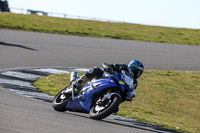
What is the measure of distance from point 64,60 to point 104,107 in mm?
9376

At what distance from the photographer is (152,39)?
2627cm

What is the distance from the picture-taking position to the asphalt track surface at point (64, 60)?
5.84 m

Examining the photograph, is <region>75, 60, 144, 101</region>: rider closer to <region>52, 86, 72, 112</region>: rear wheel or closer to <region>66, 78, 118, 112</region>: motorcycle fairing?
<region>66, 78, 118, 112</region>: motorcycle fairing

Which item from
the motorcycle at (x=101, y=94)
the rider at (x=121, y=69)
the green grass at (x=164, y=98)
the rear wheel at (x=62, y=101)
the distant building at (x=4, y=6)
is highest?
the distant building at (x=4, y=6)

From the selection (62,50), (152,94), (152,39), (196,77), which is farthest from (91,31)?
(152,94)

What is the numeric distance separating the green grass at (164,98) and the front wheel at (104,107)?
1.73m

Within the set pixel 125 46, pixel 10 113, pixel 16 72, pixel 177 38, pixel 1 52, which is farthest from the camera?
pixel 177 38

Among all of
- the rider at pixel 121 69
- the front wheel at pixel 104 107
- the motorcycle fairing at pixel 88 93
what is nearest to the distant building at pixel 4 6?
the rider at pixel 121 69

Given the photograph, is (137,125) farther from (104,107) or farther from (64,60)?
(64,60)

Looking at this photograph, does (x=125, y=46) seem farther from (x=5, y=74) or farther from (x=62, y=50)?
(x=5, y=74)

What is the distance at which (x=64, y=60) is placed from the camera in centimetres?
1575

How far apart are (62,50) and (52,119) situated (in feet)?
38.5

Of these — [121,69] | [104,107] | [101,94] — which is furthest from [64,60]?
[104,107]

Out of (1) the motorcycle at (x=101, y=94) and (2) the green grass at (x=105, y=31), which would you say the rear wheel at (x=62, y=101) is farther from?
(2) the green grass at (x=105, y=31)
